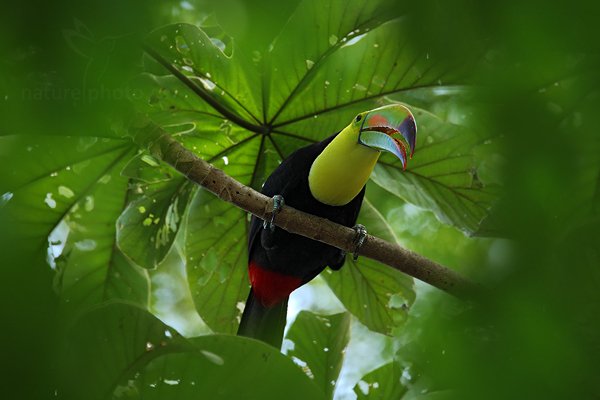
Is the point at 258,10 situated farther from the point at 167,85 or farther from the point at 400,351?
the point at 167,85

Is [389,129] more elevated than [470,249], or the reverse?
[389,129]

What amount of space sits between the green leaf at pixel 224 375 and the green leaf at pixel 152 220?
2065 mm

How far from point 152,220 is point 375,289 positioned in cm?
105

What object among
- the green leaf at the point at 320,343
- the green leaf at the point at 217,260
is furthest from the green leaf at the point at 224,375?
the green leaf at the point at 217,260

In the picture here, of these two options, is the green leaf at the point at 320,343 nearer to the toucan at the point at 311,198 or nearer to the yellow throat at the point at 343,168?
the toucan at the point at 311,198

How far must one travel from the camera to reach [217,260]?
3.28m

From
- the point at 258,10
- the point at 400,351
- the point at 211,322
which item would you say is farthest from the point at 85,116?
the point at 211,322

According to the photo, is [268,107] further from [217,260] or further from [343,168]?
[217,260]

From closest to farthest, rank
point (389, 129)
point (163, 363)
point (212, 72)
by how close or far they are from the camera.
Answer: point (163, 363) < point (389, 129) < point (212, 72)

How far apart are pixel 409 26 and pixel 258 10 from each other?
12cm

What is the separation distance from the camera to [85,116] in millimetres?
576

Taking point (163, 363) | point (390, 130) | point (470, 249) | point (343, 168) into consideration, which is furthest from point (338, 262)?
point (470, 249)

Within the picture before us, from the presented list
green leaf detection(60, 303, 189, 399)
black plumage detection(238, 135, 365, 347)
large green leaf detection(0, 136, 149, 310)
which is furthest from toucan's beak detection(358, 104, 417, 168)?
green leaf detection(60, 303, 189, 399)

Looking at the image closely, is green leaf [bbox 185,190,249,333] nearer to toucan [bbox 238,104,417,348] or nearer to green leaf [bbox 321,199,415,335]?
toucan [bbox 238,104,417,348]
